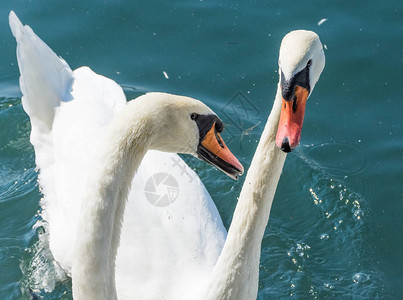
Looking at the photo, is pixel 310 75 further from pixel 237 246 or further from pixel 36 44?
pixel 36 44

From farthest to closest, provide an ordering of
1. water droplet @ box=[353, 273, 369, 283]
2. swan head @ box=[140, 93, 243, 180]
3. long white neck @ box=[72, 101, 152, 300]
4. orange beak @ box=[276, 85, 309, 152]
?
water droplet @ box=[353, 273, 369, 283], orange beak @ box=[276, 85, 309, 152], swan head @ box=[140, 93, 243, 180], long white neck @ box=[72, 101, 152, 300]

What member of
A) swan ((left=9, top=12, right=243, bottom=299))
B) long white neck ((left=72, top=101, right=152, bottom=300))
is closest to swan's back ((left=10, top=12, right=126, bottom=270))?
swan ((left=9, top=12, right=243, bottom=299))

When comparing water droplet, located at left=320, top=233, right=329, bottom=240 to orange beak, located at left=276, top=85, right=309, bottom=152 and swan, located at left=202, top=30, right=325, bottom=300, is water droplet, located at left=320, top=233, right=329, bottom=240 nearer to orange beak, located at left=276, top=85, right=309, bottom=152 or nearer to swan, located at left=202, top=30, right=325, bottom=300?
swan, located at left=202, top=30, right=325, bottom=300

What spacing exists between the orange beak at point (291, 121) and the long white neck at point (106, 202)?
0.88 metres

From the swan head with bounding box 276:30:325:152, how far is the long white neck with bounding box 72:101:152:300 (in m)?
0.90

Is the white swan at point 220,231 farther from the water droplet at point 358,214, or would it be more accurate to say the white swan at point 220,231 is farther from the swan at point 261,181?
the water droplet at point 358,214

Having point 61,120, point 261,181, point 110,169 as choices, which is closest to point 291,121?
point 261,181

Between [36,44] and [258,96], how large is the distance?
2.79 metres

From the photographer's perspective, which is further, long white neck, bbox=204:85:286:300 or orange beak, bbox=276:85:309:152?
long white neck, bbox=204:85:286:300

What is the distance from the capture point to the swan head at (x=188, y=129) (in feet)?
14.8

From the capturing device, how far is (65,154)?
270 inches

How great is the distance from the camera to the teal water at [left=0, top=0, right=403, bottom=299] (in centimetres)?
689

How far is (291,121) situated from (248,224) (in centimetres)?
90

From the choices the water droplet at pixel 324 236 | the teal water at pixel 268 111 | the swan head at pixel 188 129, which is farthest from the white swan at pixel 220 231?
the water droplet at pixel 324 236
